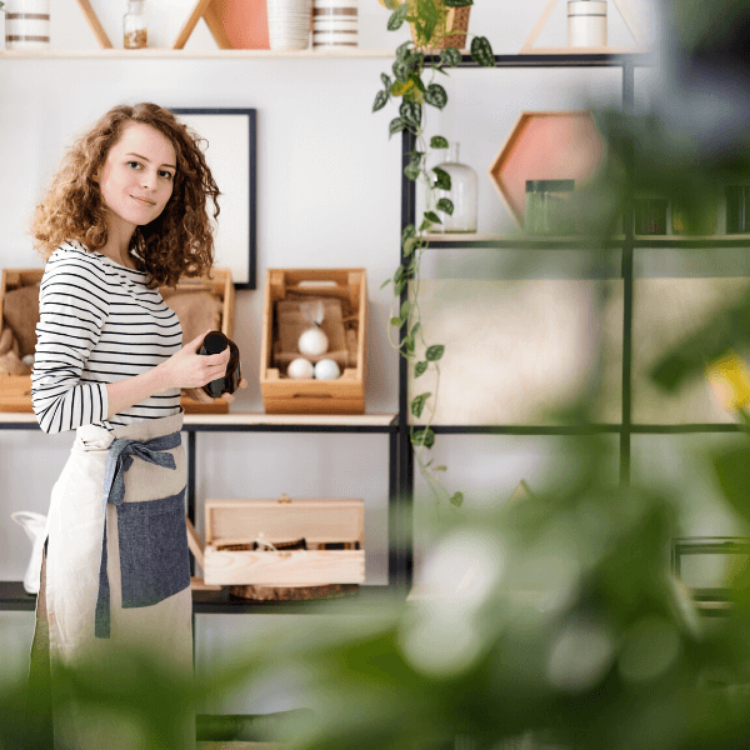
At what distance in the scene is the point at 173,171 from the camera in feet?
5.13

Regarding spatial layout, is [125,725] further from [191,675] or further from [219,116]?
[219,116]

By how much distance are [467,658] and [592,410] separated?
Result: 0.05 metres

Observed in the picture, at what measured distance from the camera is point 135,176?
1.49m

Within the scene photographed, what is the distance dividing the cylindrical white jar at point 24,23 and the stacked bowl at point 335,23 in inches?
27.7

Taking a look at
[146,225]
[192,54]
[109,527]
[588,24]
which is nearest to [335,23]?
[192,54]

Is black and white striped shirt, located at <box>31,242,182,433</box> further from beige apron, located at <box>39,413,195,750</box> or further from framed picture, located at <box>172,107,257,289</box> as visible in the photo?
framed picture, located at <box>172,107,257,289</box>

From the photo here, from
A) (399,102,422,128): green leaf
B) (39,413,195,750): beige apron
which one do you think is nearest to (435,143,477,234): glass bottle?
(399,102,422,128): green leaf

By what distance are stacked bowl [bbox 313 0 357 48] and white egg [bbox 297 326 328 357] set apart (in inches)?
27.9

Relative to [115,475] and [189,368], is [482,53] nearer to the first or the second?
[189,368]

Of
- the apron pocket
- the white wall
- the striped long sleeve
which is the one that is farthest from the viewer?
the white wall

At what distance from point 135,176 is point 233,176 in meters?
0.78

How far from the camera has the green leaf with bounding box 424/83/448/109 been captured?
73.1 inches

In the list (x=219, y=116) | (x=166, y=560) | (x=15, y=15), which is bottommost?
(x=166, y=560)

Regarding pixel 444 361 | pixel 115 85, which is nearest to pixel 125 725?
pixel 444 361
